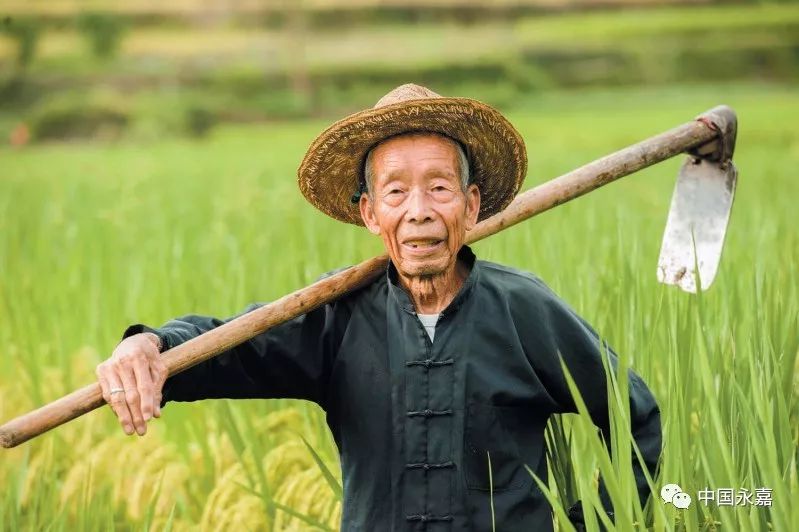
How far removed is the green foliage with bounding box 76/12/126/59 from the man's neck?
72.3 feet

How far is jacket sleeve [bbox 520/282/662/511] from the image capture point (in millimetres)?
1730

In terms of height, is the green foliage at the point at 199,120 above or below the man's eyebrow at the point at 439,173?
above

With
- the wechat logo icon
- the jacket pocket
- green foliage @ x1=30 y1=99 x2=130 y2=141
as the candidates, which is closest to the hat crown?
the jacket pocket

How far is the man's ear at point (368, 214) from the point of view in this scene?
1.78 meters

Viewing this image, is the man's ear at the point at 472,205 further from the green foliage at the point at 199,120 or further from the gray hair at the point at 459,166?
the green foliage at the point at 199,120

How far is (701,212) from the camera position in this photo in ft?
7.43

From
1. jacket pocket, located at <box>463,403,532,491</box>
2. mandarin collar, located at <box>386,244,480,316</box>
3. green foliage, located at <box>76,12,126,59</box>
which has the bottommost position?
jacket pocket, located at <box>463,403,532,491</box>

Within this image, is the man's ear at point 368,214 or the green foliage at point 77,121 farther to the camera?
the green foliage at point 77,121

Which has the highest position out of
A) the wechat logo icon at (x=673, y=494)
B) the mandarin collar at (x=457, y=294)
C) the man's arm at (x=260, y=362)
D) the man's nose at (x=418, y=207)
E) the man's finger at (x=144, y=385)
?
the man's nose at (x=418, y=207)

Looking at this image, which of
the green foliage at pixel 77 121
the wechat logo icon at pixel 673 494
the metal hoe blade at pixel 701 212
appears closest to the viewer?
the wechat logo icon at pixel 673 494

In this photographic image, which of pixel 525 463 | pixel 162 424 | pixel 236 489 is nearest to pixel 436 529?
pixel 525 463

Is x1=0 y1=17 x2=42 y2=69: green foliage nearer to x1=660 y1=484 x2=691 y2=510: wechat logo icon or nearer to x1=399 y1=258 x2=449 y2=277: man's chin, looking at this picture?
x1=399 y1=258 x2=449 y2=277: man's chin

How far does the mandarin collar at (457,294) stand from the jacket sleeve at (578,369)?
10 centimetres

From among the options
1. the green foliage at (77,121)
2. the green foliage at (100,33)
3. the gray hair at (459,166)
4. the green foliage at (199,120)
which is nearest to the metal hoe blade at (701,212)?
the gray hair at (459,166)
